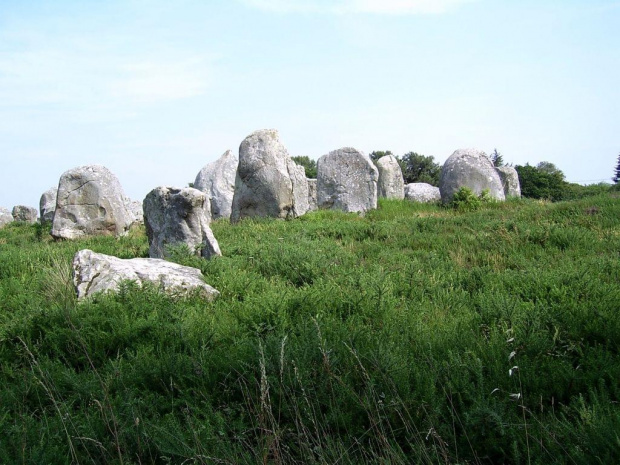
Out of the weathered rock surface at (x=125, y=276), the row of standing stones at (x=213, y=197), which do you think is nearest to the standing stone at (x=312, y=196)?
the row of standing stones at (x=213, y=197)

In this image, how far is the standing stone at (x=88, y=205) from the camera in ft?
56.1

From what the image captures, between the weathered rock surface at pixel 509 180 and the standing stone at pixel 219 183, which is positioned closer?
the weathered rock surface at pixel 509 180

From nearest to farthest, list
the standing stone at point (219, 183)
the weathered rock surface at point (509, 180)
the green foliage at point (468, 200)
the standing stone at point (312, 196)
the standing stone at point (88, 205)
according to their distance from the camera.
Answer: the standing stone at point (88, 205) < the green foliage at point (468, 200) < the standing stone at point (312, 196) < the weathered rock surface at point (509, 180) < the standing stone at point (219, 183)

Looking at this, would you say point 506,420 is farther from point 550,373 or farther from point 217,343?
point 217,343

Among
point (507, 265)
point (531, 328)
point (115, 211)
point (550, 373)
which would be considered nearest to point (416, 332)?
point (531, 328)

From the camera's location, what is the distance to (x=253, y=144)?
17.8 meters

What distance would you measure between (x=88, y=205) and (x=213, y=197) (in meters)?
9.78

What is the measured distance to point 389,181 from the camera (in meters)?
26.3

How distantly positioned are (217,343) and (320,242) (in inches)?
252

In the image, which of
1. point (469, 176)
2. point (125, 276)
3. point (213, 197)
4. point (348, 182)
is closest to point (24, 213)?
point (213, 197)

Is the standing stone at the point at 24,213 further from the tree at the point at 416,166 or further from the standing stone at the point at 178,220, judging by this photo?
the tree at the point at 416,166

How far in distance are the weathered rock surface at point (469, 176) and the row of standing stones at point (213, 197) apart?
4 cm

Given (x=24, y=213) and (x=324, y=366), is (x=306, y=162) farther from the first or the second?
(x=324, y=366)

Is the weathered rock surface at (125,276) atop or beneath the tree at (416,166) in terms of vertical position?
beneath
